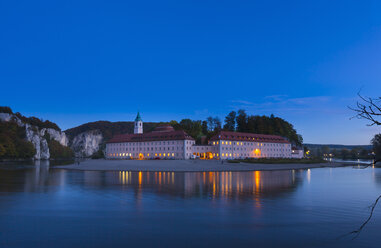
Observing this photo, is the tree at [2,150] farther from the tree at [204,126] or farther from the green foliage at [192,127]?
the tree at [204,126]

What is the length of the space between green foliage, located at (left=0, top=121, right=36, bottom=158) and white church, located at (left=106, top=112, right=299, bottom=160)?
36112 millimetres

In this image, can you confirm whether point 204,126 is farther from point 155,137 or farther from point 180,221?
point 180,221

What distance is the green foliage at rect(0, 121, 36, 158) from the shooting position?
383ft

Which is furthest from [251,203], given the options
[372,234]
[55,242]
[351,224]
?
[55,242]

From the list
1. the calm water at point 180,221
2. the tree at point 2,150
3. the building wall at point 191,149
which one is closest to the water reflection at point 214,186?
the calm water at point 180,221

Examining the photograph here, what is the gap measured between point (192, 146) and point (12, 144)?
7432 centimetres

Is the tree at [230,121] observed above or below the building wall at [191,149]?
above

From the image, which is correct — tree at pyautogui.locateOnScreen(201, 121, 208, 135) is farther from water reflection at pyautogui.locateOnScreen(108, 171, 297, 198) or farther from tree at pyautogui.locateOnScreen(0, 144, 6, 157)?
water reflection at pyautogui.locateOnScreen(108, 171, 297, 198)

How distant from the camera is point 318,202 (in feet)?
70.7

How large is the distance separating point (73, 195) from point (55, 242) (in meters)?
13.4

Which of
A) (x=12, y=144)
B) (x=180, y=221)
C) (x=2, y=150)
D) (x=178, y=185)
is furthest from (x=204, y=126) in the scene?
(x=180, y=221)

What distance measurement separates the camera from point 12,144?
12094 centimetres

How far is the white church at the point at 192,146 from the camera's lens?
108 metres

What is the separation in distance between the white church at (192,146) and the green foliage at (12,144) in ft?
118
